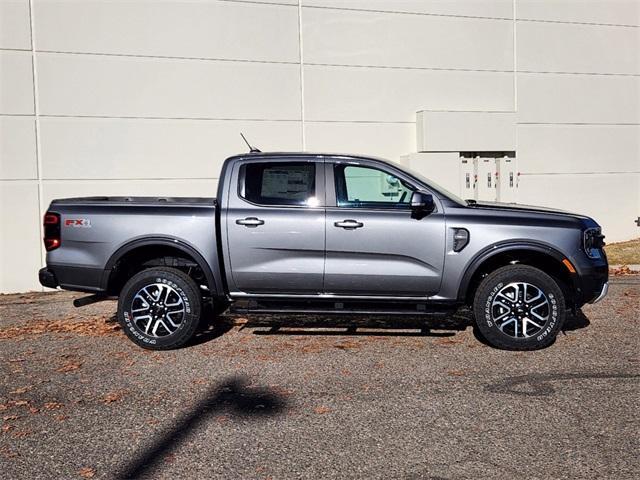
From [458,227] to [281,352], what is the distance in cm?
216

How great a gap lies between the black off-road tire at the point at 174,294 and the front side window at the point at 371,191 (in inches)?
69.8

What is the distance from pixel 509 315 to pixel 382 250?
1.40 metres

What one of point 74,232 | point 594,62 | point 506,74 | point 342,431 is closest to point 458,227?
point 342,431

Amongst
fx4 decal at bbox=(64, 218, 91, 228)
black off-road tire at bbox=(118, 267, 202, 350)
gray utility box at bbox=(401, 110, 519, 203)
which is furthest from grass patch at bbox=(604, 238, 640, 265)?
fx4 decal at bbox=(64, 218, 91, 228)

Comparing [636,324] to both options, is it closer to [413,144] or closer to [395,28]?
[413,144]

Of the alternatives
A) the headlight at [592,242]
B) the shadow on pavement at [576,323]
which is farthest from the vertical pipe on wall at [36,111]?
the headlight at [592,242]

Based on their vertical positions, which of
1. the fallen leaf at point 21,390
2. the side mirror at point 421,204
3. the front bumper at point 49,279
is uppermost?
the side mirror at point 421,204

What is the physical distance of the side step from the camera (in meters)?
6.61

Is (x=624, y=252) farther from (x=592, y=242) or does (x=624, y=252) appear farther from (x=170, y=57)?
(x=170, y=57)

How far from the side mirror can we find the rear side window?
1.03 metres

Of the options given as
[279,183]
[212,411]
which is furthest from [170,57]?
[212,411]

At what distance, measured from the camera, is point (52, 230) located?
6848 millimetres

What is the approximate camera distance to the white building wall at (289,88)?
11086 millimetres

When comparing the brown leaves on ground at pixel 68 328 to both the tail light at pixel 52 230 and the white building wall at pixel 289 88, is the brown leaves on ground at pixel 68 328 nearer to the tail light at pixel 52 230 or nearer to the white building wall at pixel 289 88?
the tail light at pixel 52 230
